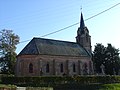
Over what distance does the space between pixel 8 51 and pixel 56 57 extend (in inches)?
609

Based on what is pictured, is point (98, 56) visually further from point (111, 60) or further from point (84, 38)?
point (84, 38)

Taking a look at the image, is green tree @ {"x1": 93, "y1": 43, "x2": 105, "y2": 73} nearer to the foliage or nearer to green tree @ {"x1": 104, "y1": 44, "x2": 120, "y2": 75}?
the foliage

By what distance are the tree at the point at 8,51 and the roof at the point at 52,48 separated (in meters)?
10.4

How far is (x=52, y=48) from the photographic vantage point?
57750mm

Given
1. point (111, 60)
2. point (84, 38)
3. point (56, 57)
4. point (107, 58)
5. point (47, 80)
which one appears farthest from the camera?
point (107, 58)

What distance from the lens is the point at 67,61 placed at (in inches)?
2308

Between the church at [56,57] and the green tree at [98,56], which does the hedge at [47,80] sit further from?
the green tree at [98,56]

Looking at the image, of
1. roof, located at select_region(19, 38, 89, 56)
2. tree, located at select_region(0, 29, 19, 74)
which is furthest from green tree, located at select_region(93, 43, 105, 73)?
tree, located at select_region(0, 29, 19, 74)

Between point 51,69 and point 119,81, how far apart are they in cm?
1686

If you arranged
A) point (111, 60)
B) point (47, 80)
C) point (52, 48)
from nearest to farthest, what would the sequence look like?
point (47, 80)
point (52, 48)
point (111, 60)

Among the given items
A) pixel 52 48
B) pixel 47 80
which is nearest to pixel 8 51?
pixel 52 48

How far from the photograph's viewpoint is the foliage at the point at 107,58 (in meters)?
71.2

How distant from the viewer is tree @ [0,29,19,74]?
63.6 meters

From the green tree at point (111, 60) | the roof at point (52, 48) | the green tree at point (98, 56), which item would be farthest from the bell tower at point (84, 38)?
the green tree at point (111, 60)
